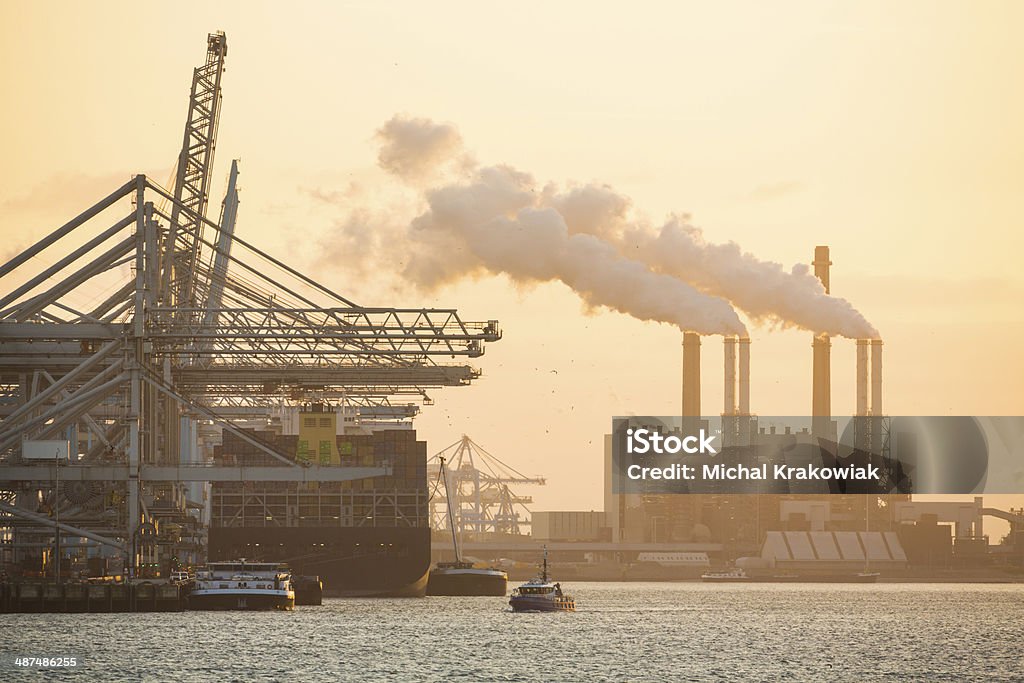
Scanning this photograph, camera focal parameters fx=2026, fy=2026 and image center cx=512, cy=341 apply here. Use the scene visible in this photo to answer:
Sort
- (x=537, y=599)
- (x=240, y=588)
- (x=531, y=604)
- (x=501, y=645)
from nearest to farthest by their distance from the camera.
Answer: (x=501, y=645) → (x=240, y=588) → (x=531, y=604) → (x=537, y=599)

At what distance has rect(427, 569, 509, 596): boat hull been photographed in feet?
506

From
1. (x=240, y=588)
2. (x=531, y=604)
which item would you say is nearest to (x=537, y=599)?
(x=531, y=604)

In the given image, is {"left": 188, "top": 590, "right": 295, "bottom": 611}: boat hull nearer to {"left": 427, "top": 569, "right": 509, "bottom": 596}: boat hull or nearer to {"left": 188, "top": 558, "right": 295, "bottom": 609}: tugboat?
{"left": 188, "top": 558, "right": 295, "bottom": 609}: tugboat

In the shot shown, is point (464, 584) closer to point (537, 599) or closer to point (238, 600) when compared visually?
point (537, 599)

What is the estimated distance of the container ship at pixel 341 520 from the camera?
445ft

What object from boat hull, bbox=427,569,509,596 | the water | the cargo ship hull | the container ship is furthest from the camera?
boat hull, bbox=427,569,509,596

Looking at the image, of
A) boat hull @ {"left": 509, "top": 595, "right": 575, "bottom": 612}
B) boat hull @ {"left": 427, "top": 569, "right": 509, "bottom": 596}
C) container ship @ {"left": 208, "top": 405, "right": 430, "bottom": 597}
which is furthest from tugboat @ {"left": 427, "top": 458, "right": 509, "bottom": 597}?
boat hull @ {"left": 509, "top": 595, "right": 575, "bottom": 612}

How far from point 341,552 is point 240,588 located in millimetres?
29533

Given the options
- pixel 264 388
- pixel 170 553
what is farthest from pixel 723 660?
pixel 170 553

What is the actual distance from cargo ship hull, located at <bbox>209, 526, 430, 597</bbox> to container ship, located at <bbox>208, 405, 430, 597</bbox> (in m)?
0.07

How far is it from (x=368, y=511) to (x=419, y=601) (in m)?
7.06

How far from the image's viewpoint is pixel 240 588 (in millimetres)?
106125

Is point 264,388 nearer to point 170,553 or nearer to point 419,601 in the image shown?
point 170,553

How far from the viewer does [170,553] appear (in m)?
120
